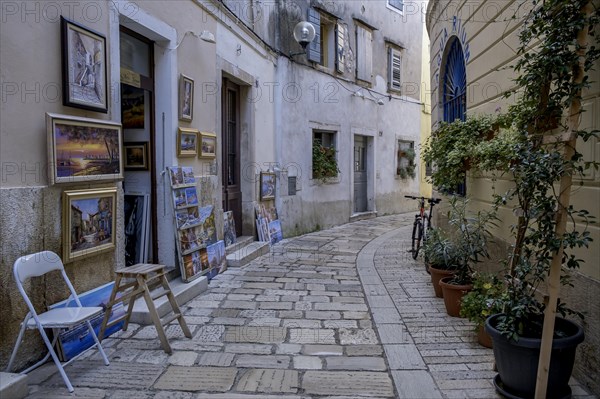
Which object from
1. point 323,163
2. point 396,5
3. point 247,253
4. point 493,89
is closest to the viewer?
point 493,89

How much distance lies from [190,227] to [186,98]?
1.54 metres

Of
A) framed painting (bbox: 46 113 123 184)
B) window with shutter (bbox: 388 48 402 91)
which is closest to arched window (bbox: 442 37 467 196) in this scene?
framed painting (bbox: 46 113 123 184)

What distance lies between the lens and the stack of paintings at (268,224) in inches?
348

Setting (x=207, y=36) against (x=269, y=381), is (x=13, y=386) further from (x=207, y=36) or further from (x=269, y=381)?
(x=207, y=36)

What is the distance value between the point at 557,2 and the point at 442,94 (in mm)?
4940

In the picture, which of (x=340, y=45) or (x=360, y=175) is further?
(x=360, y=175)

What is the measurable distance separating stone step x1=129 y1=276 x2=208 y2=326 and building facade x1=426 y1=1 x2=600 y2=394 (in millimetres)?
3221

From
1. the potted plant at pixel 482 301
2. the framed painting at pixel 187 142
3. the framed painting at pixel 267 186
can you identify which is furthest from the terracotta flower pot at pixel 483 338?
the framed painting at pixel 267 186

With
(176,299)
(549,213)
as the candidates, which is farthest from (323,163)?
(549,213)

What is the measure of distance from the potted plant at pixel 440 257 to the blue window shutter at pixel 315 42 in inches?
264

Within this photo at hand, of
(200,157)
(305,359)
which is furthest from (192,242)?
(305,359)

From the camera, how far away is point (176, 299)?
16.6 feet

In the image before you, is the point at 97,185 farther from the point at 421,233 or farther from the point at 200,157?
the point at 421,233

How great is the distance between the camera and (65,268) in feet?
12.6
